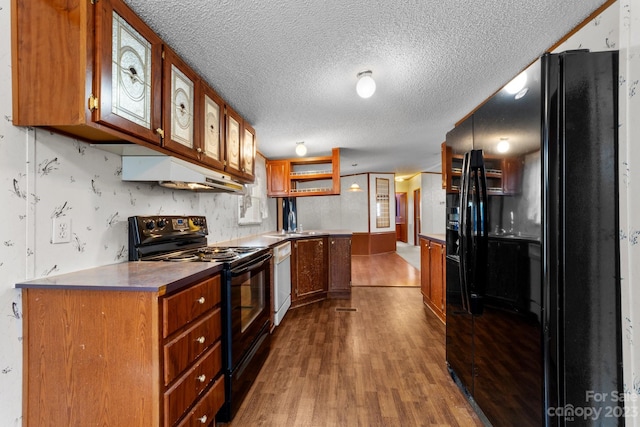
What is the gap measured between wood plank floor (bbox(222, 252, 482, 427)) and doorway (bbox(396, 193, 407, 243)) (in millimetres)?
7085

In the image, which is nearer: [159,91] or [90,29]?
[90,29]

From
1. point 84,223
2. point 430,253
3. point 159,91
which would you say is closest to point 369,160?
point 430,253

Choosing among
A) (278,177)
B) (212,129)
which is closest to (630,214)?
(212,129)

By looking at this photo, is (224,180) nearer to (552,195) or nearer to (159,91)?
(159,91)

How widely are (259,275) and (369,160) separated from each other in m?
3.92

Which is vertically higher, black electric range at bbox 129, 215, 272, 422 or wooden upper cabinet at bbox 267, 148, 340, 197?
wooden upper cabinet at bbox 267, 148, 340, 197

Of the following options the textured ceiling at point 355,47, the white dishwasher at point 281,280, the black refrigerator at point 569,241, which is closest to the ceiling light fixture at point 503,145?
the black refrigerator at point 569,241

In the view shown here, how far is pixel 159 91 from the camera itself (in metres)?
1.47

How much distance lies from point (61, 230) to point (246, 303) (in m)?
1.06

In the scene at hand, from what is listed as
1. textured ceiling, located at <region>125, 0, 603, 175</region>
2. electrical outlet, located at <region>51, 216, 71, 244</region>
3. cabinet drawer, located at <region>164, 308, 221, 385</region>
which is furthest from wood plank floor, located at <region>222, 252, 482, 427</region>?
textured ceiling, located at <region>125, 0, 603, 175</region>

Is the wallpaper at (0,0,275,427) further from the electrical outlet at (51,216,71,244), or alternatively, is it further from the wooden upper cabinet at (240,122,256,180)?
the wooden upper cabinet at (240,122,256,180)

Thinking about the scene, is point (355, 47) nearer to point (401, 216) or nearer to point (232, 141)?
point (232, 141)

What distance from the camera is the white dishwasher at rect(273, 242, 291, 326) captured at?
2708mm

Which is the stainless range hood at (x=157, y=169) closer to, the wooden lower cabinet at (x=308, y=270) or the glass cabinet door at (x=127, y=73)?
the glass cabinet door at (x=127, y=73)
